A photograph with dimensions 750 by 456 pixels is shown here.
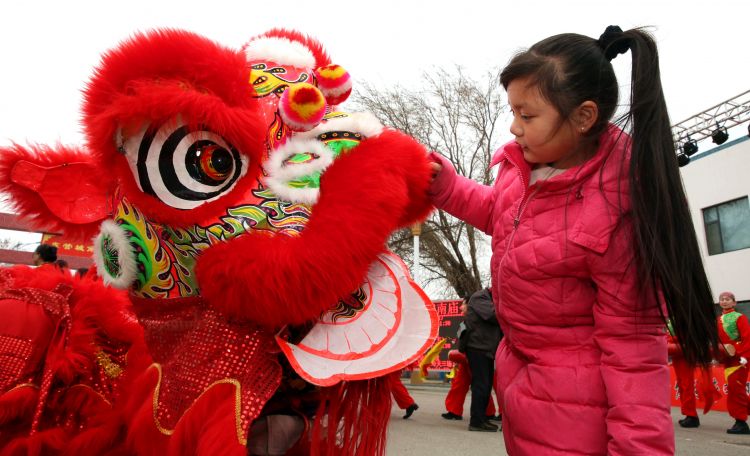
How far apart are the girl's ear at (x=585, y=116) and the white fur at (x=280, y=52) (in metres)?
0.95

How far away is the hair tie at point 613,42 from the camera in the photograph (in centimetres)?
147

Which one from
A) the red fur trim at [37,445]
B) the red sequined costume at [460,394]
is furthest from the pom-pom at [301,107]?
the red sequined costume at [460,394]

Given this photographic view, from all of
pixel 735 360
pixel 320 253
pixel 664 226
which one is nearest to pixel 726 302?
pixel 735 360

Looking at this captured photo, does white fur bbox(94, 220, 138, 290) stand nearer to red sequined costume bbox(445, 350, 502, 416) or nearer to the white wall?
red sequined costume bbox(445, 350, 502, 416)

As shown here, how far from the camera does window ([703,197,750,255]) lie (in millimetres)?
13406

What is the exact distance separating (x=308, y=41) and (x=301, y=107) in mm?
547

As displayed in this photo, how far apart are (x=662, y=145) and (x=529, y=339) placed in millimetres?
550

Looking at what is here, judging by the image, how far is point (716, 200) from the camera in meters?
14.1

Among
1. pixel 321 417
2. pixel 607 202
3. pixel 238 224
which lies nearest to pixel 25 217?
pixel 238 224

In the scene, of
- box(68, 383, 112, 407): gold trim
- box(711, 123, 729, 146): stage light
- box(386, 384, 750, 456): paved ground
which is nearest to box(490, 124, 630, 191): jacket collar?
box(68, 383, 112, 407): gold trim

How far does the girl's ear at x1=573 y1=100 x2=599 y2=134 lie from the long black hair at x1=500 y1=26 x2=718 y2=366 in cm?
1

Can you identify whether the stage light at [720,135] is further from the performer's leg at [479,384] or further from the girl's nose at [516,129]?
the girl's nose at [516,129]

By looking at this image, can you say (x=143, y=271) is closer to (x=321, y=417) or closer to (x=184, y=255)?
(x=184, y=255)

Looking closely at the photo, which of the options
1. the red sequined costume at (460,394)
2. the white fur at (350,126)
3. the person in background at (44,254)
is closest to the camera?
the white fur at (350,126)
